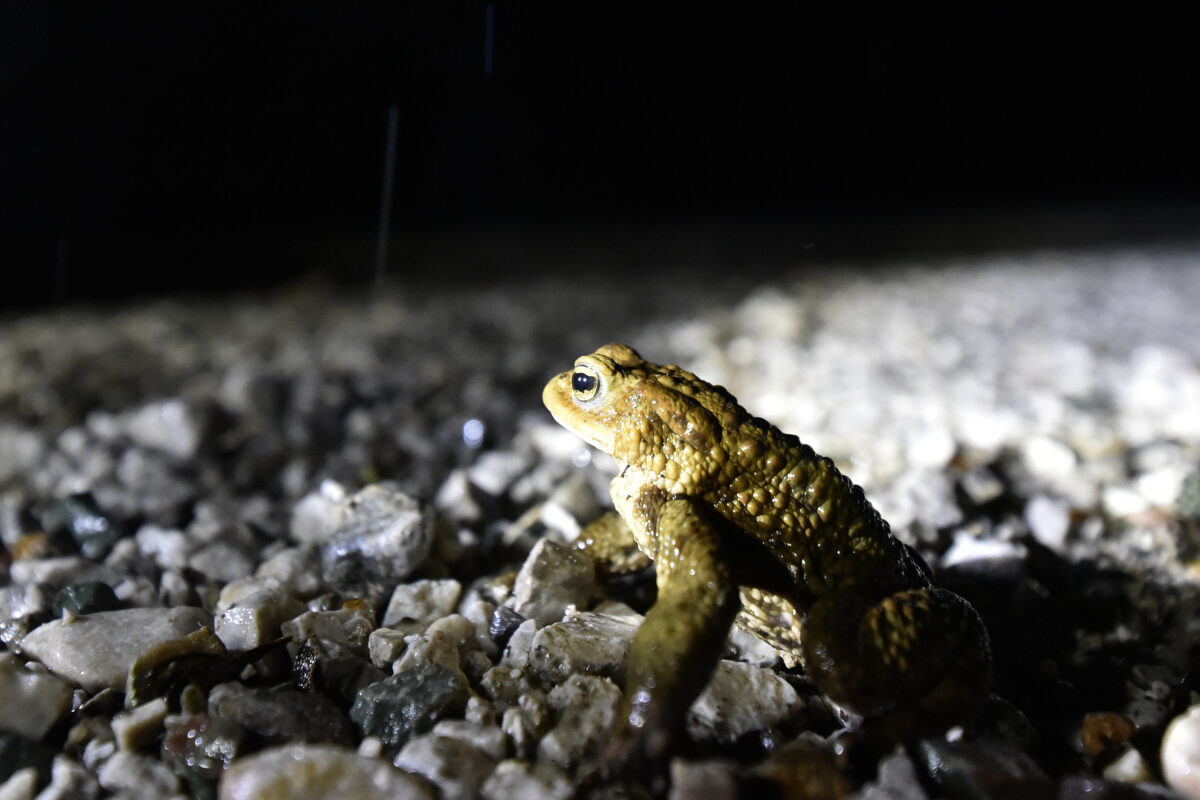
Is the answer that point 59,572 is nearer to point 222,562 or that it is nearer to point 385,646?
point 222,562

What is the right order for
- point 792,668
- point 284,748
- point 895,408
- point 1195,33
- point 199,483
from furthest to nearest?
point 1195,33, point 895,408, point 199,483, point 792,668, point 284,748

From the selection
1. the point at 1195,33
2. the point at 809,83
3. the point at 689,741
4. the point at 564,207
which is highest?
the point at 1195,33

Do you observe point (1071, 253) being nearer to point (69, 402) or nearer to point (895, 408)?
point (895, 408)

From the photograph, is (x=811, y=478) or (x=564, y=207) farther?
(x=564, y=207)

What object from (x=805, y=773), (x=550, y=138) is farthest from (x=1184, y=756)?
(x=550, y=138)

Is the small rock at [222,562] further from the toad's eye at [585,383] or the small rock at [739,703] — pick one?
the small rock at [739,703]

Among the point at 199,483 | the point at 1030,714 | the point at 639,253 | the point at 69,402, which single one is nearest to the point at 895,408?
the point at 1030,714

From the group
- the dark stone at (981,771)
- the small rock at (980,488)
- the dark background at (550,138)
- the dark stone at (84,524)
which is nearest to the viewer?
the dark stone at (981,771)

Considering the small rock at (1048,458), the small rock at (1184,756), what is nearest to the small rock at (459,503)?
the small rock at (1184,756)
